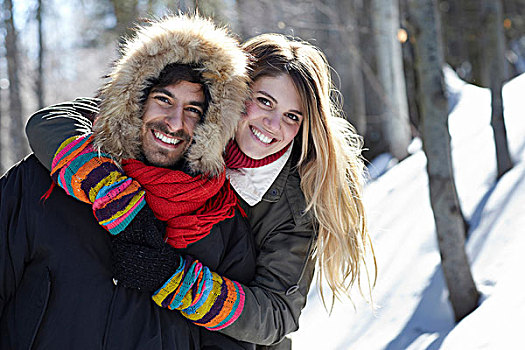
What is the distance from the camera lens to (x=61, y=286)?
211 cm

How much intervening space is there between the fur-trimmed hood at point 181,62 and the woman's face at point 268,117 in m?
0.16

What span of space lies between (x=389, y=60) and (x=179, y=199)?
759cm

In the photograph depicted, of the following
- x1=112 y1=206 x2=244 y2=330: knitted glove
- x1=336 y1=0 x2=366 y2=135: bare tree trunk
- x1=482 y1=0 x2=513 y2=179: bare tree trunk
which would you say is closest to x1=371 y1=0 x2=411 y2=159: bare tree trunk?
x1=336 y1=0 x2=366 y2=135: bare tree trunk

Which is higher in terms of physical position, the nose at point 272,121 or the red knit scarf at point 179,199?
the nose at point 272,121

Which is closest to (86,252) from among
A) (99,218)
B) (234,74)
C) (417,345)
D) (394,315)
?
(99,218)

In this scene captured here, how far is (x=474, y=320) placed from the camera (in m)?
3.43

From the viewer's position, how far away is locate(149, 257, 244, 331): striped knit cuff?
2.17m

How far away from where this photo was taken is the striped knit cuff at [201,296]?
2.17 meters

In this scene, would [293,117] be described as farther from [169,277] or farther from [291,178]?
[169,277]

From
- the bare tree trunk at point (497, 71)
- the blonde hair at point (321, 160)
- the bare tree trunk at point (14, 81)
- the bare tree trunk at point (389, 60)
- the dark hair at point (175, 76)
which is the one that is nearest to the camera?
the dark hair at point (175, 76)

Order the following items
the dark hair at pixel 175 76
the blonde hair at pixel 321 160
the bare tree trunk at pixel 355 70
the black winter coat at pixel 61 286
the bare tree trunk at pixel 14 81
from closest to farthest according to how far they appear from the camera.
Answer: the black winter coat at pixel 61 286
the dark hair at pixel 175 76
the blonde hair at pixel 321 160
the bare tree trunk at pixel 355 70
the bare tree trunk at pixel 14 81

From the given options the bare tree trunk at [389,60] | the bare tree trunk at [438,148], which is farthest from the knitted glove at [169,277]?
the bare tree trunk at [389,60]

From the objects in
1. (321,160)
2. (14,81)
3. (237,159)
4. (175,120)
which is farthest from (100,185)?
(14,81)

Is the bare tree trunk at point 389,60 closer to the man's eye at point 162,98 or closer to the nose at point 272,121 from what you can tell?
the nose at point 272,121
